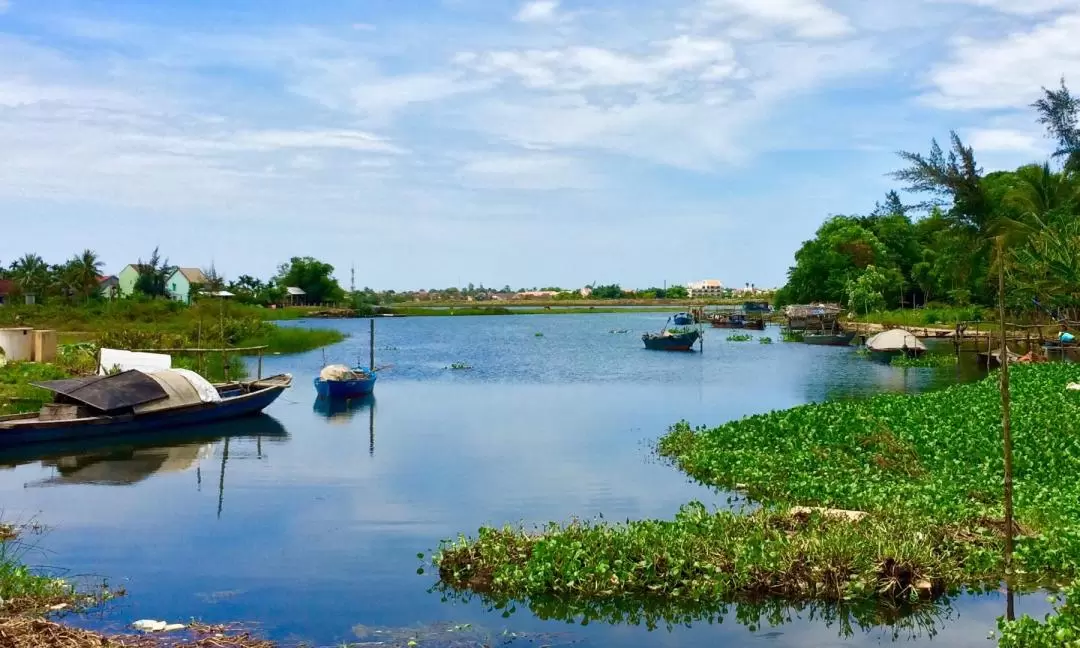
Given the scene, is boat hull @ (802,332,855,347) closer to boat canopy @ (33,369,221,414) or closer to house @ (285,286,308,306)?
boat canopy @ (33,369,221,414)

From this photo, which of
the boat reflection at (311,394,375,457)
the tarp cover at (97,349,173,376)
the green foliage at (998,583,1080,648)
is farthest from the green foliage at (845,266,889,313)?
the green foliage at (998,583,1080,648)

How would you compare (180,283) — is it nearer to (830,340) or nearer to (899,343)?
(830,340)

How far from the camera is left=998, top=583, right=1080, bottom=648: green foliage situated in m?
8.15

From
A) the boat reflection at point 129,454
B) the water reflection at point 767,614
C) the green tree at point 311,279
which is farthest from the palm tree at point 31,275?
the water reflection at point 767,614

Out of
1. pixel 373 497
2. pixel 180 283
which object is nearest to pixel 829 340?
pixel 373 497

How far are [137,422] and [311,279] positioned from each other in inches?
3826

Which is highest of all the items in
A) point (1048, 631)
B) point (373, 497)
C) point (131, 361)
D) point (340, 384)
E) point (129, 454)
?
point (131, 361)

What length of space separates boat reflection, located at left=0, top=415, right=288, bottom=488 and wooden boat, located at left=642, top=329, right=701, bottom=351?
3465 centimetres

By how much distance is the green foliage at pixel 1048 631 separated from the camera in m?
8.15

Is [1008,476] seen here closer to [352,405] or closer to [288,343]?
[352,405]

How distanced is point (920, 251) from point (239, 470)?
7330cm

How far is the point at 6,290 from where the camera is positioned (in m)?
76.7

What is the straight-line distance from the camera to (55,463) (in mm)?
20734

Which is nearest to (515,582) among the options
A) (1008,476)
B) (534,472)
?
(1008,476)
